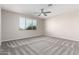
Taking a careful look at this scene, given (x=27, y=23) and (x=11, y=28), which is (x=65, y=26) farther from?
(x=11, y=28)

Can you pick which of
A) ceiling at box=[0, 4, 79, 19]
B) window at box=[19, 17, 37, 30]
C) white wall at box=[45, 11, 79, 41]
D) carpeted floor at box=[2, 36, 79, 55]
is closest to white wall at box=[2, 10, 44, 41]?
window at box=[19, 17, 37, 30]

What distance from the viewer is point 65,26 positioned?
5.94m

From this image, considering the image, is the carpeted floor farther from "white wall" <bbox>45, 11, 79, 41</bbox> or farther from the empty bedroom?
"white wall" <bbox>45, 11, 79, 41</bbox>

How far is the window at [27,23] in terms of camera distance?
19.5ft

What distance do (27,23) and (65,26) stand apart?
388 centimetres

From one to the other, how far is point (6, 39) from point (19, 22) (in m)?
1.88

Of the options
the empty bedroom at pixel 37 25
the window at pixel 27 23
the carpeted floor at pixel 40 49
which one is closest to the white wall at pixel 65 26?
the empty bedroom at pixel 37 25

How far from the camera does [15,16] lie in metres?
5.42

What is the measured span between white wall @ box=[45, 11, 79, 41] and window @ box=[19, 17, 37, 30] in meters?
1.91

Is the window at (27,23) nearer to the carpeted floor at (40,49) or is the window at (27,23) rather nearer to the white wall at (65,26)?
the white wall at (65,26)

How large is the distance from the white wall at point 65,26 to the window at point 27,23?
1.91 m

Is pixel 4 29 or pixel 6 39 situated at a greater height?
pixel 4 29
